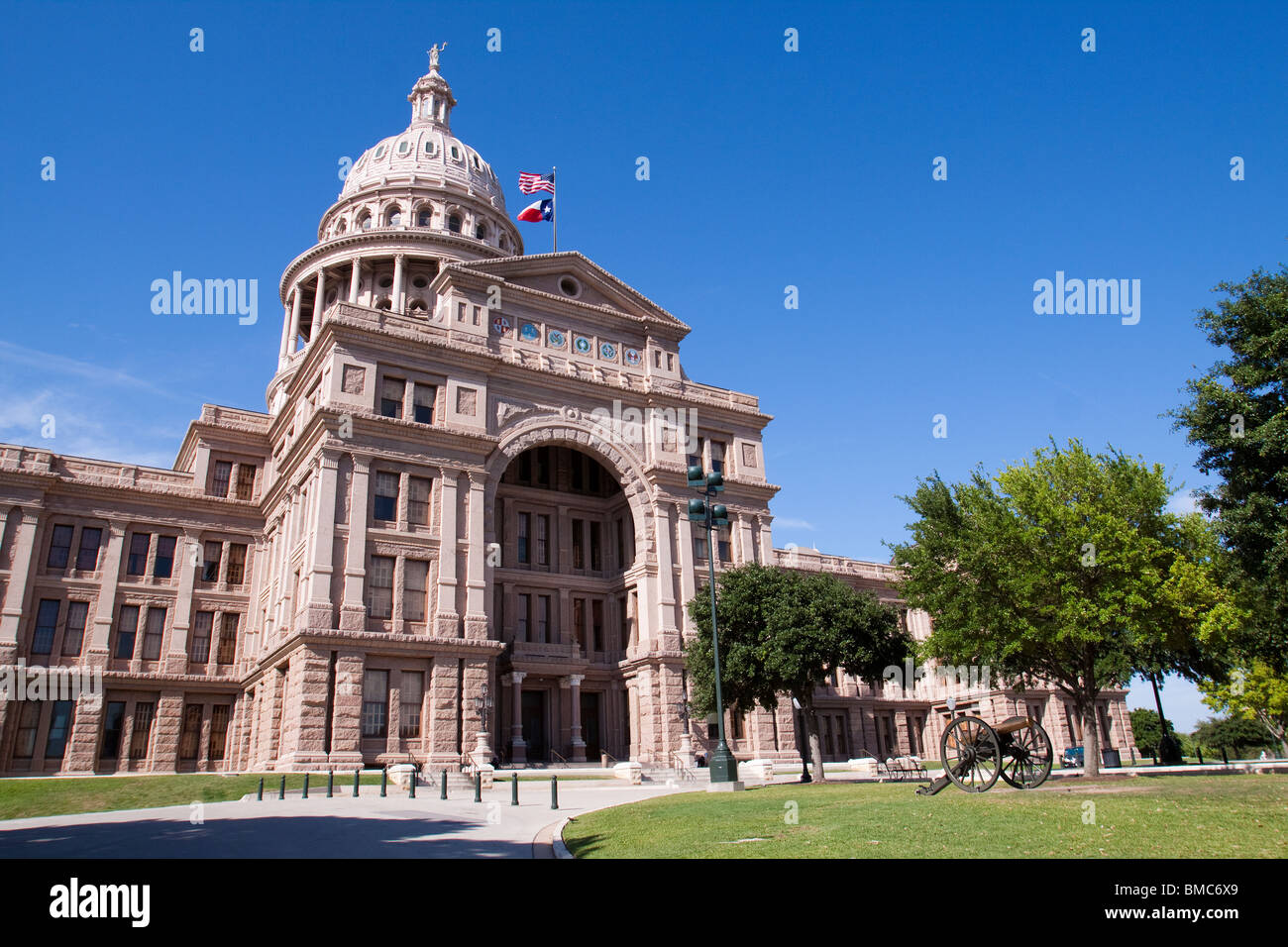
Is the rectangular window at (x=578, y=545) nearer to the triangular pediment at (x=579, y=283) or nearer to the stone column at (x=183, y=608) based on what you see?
the triangular pediment at (x=579, y=283)

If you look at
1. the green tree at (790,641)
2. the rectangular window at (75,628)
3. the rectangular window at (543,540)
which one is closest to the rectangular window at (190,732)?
the rectangular window at (75,628)

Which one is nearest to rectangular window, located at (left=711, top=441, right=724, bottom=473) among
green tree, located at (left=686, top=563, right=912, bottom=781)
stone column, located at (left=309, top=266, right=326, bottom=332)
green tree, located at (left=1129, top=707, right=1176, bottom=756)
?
green tree, located at (left=686, top=563, right=912, bottom=781)

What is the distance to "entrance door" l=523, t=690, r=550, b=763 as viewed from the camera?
4275 centimetres

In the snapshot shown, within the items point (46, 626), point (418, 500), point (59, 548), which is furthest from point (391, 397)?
point (46, 626)

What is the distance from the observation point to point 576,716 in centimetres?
4262

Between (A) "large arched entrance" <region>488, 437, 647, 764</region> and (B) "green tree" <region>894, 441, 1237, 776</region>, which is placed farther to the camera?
(A) "large arched entrance" <region>488, 437, 647, 764</region>

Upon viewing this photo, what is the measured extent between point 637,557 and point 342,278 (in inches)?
1508

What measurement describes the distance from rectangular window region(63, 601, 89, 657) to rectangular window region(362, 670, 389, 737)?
58.8ft

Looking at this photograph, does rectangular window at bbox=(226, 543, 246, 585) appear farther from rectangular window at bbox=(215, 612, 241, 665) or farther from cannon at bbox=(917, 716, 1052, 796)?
cannon at bbox=(917, 716, 1052, 796)

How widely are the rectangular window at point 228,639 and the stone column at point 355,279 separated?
27210 mm

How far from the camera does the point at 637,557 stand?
147ft

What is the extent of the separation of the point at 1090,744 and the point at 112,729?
4236cm

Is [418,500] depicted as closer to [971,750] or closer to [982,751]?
[971,750]

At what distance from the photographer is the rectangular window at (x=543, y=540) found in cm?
4719
